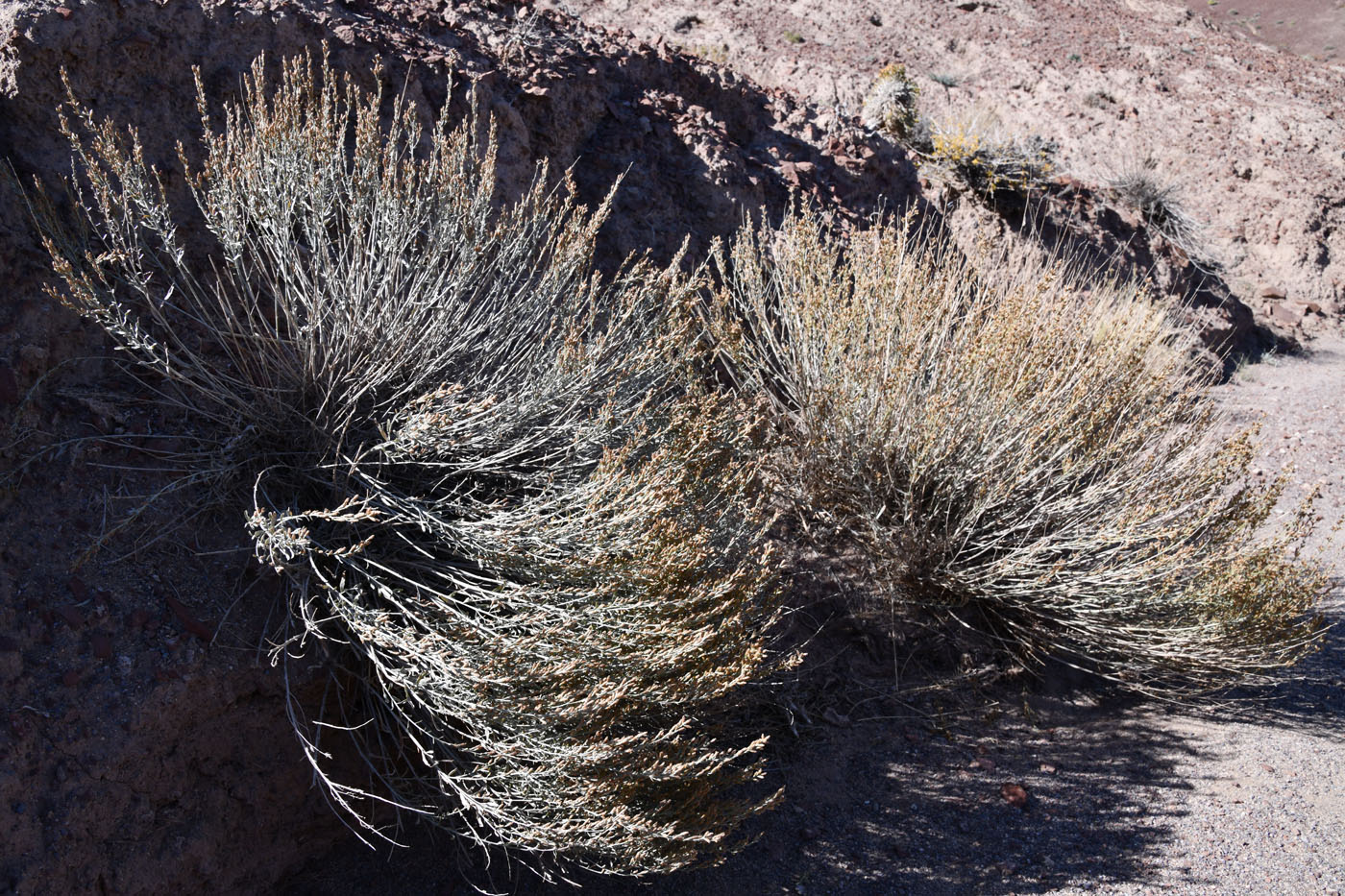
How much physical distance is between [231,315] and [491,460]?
3.23 feet

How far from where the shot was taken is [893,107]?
8336mm

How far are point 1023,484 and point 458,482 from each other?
2382 millimetres

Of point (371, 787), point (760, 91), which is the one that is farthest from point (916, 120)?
point (371, 787)

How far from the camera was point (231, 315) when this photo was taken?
304 cm

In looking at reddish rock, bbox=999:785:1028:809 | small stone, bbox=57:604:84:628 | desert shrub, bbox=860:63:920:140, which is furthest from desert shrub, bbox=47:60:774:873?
desert shrub, bbox=860:63:920:140

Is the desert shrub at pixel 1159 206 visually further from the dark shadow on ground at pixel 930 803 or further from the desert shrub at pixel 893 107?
the dark shadow on ground at pixel 930 803

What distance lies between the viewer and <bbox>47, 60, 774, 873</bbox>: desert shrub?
255 centimetres

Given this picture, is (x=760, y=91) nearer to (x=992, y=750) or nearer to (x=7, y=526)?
(x=992, y=750)

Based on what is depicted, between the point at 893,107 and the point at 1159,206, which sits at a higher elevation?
the point at 893,107

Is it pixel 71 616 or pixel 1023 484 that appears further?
pixel 1023 484

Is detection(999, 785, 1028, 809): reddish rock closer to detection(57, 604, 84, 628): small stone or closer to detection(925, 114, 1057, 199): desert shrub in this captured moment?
detection(57, 604, 84, 628): small stone

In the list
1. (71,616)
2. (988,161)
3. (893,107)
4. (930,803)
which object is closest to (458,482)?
(71,616)

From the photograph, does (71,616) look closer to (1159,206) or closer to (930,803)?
(930,803)

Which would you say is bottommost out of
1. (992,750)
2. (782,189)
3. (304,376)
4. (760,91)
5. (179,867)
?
(179,867)
